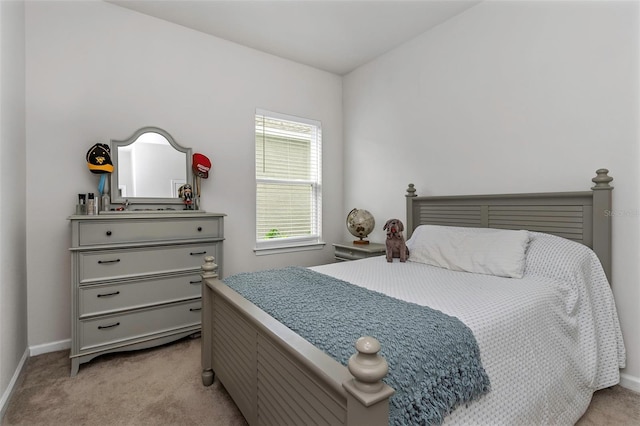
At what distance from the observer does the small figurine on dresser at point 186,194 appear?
8.93 ft

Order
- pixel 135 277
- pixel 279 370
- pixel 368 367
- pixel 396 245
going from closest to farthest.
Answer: pixel 368 367
pixel 279 370
pixel 135 277
pixel 396 245

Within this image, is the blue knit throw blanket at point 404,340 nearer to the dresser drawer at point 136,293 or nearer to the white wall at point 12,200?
the dresser drawer at point 136,293

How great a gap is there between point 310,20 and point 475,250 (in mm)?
2301

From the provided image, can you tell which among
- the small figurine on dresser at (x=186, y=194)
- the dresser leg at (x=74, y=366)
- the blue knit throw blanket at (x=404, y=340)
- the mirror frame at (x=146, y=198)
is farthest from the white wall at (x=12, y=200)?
the blue knit throw blanket at (x=404, y=340)

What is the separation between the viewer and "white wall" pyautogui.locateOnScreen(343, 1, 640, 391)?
6.16 feet

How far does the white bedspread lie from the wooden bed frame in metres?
0.23

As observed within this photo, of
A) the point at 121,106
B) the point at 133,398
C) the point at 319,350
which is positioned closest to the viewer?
the point at 319,350

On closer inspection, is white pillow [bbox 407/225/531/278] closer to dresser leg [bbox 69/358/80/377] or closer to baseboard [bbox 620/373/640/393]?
baseboard [bbox 620/373/640/393]

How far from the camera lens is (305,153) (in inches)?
145

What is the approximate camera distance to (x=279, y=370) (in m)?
1.17

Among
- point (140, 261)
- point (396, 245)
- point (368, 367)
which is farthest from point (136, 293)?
point (368, 367)

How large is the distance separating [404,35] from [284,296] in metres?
2.73

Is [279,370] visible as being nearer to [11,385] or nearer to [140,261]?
[140,261]

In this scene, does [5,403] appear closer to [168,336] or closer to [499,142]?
[168,336]
